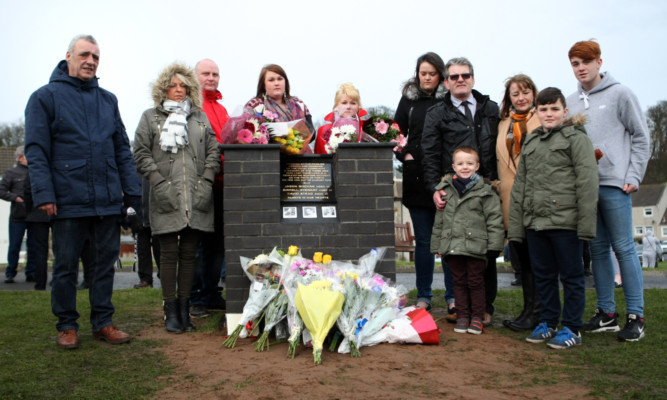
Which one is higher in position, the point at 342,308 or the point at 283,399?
the point at 342,308

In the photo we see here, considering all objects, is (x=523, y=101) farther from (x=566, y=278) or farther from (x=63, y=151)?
(x=63, y=151)

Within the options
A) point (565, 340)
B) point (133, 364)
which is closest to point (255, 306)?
point (133, 364)

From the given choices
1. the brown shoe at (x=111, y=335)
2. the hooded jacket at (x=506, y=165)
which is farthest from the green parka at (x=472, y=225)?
the brown shoe at (x=111, y=335)

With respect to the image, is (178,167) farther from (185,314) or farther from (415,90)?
(415,90)

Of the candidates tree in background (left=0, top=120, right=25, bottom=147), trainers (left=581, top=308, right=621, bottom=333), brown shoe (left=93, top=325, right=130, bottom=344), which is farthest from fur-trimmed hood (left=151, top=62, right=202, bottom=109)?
tree in background (left=0, top=120, right=25, bottom=147)

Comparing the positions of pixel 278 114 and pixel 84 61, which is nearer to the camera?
pixel 84 61

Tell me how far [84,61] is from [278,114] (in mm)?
1752

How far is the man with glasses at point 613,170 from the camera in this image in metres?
4.64

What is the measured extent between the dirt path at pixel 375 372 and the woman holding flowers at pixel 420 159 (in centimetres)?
118

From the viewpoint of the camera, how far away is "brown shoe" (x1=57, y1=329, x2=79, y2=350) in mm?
4398

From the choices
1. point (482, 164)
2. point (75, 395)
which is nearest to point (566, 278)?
point (482, 164)

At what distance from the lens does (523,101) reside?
5.22m

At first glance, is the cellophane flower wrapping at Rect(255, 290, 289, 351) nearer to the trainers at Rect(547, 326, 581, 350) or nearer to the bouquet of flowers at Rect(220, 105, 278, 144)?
the bouquet of flowers at Rect(220, 105, 278, 144)

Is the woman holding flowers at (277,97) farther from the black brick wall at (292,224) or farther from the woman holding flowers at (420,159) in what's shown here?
the woman holding flowers at (420,159)
